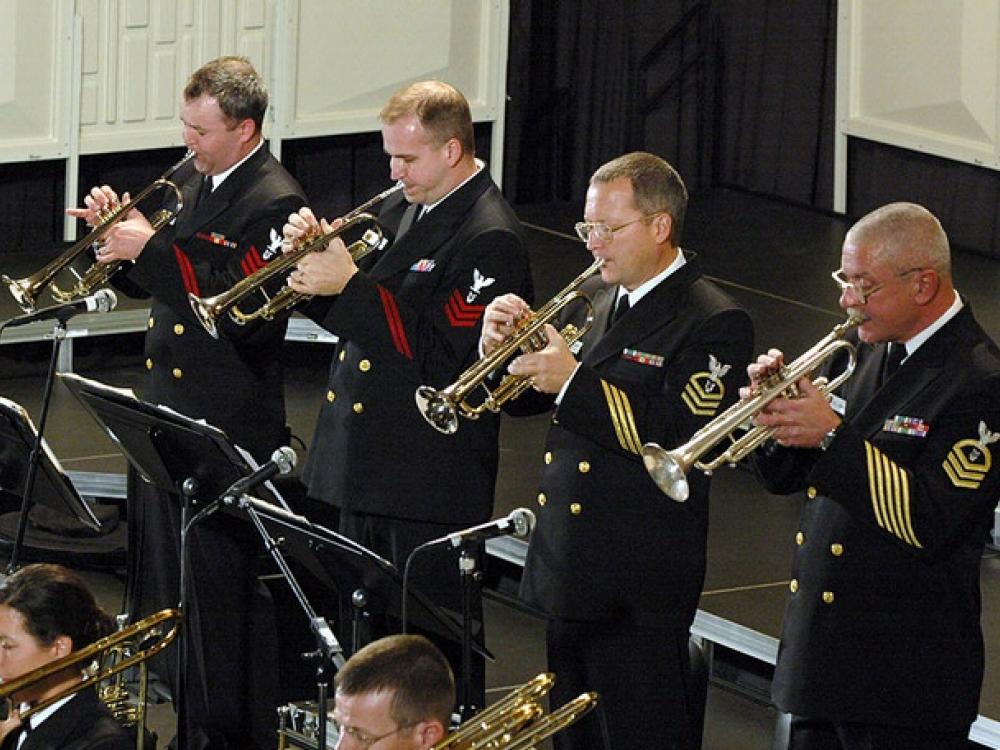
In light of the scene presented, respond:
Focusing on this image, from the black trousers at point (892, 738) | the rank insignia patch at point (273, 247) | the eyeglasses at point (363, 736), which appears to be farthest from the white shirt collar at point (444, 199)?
the eyeglasses at point (363, 736)

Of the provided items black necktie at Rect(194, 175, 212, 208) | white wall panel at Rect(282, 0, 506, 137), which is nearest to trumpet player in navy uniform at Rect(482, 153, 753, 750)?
black necktie at Rect(194, 175, 212, 208)

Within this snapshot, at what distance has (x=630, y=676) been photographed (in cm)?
511

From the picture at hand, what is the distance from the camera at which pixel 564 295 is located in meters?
5.04

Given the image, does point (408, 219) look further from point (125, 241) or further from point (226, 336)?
point (125, 241)

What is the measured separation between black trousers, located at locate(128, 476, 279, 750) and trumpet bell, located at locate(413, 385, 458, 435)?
4.25ft

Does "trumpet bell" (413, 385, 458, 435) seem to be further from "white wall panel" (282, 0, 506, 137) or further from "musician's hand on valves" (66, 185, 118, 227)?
"white wall panel" (282, 0, 506, 137)

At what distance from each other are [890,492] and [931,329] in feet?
1.27

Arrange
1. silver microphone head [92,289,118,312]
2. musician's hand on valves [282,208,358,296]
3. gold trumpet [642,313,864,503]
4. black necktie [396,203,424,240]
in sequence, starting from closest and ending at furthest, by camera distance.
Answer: gold trumpet [642,313,864,503] → musician's hand on valves [282,208,358,296] → black necktie [396,203,424,240] → silver microphone head [92,289,118,312]

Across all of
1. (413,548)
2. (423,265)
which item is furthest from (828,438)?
(413,548)

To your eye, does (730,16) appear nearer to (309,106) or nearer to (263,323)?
(309,106)

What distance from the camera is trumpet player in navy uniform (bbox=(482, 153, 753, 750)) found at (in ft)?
15.9

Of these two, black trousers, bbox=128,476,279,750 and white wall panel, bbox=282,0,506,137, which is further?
white wall panel, bbox=282,0,506,137

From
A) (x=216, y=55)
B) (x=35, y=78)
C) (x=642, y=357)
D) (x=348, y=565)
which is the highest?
(x=216, y=55)

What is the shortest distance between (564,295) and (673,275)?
0.86 ft
